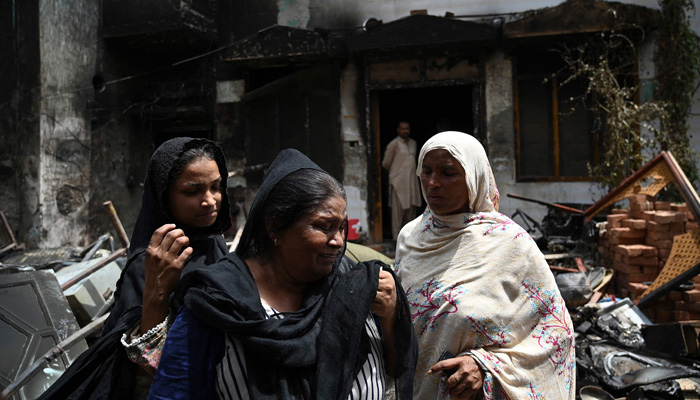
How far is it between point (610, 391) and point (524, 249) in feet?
6.81

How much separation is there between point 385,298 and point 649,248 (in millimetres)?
4535

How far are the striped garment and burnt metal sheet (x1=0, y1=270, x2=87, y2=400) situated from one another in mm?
Result: 2346

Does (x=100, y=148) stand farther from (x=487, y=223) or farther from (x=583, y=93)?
(x=487, y=223)

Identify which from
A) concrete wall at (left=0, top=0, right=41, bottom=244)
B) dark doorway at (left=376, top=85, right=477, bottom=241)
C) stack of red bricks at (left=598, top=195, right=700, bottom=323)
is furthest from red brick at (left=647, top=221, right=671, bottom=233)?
concrete wall at (left=0, top=0, right=41, bottom=244)

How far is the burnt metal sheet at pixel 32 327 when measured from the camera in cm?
298

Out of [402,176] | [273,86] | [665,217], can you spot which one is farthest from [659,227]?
[273,86]

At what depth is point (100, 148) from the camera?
9312 millimetres

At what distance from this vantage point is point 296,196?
1310mm

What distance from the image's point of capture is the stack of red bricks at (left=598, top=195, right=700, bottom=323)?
4609mm

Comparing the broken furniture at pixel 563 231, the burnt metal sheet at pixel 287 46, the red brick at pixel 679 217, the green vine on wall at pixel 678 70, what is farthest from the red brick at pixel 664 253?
the burnt metal sheet at pixel 287 46

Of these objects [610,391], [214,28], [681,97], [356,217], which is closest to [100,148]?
[214,28]

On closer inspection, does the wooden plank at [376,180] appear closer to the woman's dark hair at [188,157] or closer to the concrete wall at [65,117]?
the concrete wall at [65,117]

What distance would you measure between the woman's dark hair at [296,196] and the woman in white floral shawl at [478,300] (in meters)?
0.85

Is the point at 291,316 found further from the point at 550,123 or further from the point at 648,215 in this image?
the point at 550,123
